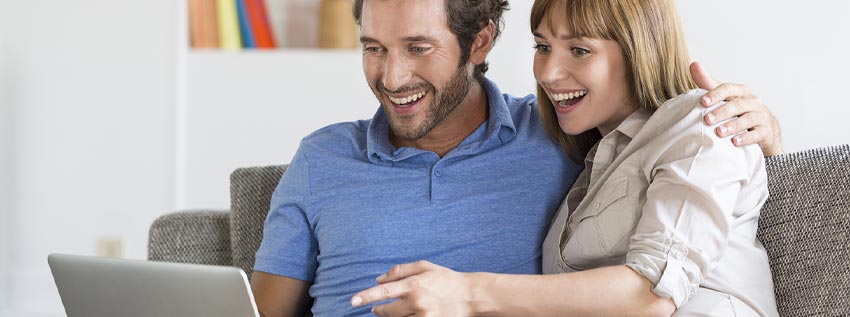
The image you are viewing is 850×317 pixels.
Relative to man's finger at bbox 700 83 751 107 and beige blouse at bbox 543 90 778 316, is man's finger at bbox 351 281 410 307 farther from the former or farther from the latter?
man's finger at bbox 700 83 751 107

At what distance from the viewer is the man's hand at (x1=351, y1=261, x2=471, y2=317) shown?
1.37 metres

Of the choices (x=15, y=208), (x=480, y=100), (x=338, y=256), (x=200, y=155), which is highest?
(x=480, y=100)

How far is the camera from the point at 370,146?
6.19ft

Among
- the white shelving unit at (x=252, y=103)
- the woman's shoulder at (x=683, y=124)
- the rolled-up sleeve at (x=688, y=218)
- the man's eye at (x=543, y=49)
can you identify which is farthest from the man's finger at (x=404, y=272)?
the white shelving unit at (x=252, y=103)

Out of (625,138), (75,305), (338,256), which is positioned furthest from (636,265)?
(75,305)

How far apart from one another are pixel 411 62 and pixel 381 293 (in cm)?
64

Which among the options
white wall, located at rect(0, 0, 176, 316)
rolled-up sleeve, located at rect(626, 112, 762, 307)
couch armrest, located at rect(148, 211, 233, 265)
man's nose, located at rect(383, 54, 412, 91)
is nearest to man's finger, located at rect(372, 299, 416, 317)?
rolled-up sleeve, located at rect(626, 112, 762, 307)

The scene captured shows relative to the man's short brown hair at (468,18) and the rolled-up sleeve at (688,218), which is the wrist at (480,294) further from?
the man's short brown hair at (468,18)

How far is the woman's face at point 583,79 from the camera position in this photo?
5.45ft

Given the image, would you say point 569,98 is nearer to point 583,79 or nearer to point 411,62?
point 583,79

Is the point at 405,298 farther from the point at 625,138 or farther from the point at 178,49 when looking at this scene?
the point at 178,49

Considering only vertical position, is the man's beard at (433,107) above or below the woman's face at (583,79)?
below

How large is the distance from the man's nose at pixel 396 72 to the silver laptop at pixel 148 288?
24.7 inches

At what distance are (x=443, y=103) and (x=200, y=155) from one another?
6.06ft
